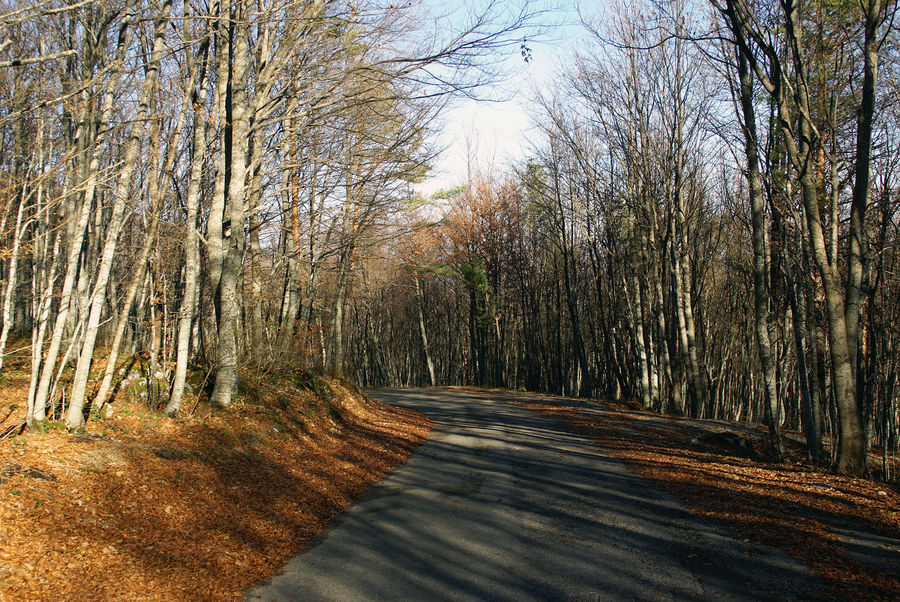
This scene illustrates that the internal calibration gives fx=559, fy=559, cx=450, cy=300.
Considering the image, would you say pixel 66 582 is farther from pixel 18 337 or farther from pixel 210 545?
pixel 18 337

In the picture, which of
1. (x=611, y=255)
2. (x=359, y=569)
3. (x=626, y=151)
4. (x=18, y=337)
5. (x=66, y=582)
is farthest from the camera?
(x=611, y=255)

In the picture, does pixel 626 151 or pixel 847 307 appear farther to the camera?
pixel 626 151

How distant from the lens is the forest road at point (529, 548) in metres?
4.60

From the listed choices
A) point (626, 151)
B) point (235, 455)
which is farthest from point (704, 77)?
point (235, 455)

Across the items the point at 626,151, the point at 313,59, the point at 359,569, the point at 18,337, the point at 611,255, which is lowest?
the point at 359,569

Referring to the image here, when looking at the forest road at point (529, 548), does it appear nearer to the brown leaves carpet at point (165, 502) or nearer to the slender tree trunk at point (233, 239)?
the brown leaves carpet at point (165, 502)

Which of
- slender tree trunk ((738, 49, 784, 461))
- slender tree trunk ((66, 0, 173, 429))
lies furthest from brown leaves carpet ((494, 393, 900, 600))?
slender tree trunk ((66, 0, 173, 429))

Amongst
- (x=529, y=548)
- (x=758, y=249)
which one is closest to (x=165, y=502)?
(x=529, y=548)

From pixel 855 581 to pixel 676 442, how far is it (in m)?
7.37

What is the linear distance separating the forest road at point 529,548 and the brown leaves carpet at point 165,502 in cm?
49

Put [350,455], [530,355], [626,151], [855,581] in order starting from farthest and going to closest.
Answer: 1. [530,355]
2. [626,151]
3. [350,455]
4. [855,581]

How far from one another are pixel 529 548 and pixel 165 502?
375cm

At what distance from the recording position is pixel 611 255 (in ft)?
80.5

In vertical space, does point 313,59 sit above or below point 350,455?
above
